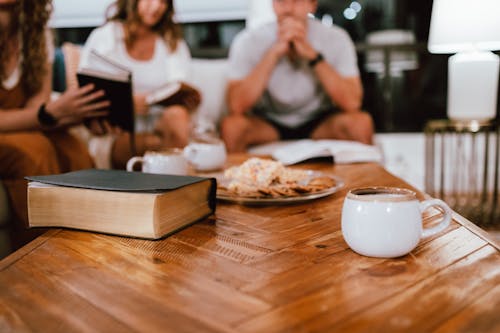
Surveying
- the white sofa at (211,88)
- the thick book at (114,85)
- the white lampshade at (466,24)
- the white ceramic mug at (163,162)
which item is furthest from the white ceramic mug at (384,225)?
the white lampshade at (466,24)

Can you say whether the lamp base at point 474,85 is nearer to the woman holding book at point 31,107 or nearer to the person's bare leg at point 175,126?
the person's bare leg at point 175,126

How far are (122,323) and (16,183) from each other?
1060mm

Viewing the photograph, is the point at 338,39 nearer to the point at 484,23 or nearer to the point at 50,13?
the point at 484,23

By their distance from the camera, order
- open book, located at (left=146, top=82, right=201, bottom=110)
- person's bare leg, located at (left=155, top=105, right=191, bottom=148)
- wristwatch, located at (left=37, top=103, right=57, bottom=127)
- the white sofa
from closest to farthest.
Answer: wristwatch, located at (left=37, top=103, right=57, bottom=127) < open book, located at (left=146, top=82, right=201, bottom=110) < person's bare leg, located at (left=155, top=105, right=191, bottom=148) < the white sofa

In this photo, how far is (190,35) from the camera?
3.60 m

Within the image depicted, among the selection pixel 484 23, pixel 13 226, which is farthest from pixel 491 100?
pixel 13 226

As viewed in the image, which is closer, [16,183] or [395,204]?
[395,204]

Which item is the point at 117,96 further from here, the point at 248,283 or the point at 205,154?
the point at 248,283

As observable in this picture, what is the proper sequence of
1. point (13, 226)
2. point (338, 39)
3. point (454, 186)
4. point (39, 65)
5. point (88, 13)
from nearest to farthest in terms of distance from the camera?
1. point (13, 226)
2. point (39, 65)
3. point (338, 39)
4. point (454, 186)
5. point (88, 13)

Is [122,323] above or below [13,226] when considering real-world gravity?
above

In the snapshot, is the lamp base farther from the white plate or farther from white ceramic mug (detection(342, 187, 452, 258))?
white ceramic mug (detection(342, 187, 452, 258))

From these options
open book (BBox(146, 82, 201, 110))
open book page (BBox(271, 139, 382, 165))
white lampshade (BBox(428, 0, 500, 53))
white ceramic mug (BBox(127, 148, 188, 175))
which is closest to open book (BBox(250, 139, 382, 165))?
open book page (BBox(271, 139, 382, 165))

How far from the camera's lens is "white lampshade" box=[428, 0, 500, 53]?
238 centimetres

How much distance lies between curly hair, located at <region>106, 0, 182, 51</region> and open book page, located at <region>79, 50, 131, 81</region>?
2.66 ft
